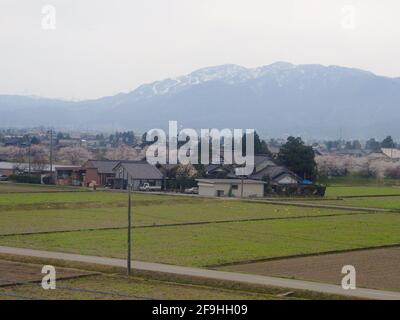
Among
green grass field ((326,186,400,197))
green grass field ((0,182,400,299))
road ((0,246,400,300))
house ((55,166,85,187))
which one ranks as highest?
house ((55,166,85,187))

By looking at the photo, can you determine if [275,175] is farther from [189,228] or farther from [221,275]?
[221,275]

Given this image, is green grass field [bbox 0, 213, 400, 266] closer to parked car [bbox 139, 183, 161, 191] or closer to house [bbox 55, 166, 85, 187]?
parked car [bbox 139, 183, 161, 191]

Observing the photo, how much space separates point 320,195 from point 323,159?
33834 millimetres

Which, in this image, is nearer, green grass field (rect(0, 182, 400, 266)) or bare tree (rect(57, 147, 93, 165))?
green grass field (rect(0, 182, 400, 266))

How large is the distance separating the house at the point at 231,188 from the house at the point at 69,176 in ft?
42.8

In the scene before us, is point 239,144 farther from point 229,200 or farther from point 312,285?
point 312,285

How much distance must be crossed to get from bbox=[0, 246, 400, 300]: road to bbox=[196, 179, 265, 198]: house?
3081 centimetres

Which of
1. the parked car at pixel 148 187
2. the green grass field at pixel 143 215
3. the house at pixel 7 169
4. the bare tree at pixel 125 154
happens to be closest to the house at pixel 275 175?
the parked car at pixel 148 187

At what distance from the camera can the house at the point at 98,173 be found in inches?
2296

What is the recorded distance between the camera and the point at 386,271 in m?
17.8

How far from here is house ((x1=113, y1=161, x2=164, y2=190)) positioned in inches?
2175

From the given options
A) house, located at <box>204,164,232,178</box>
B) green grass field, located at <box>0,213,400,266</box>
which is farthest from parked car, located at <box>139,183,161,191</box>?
green grass field, located at <box>0,213,400,266</box>

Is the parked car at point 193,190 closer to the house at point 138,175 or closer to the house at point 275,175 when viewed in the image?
the house at point 138,175

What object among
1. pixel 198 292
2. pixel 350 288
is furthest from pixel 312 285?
pixel 198 292
